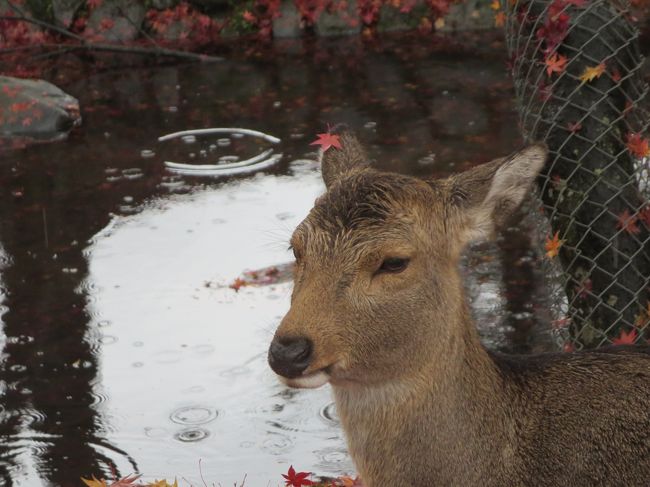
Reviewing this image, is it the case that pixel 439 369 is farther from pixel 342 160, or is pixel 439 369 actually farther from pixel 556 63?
pixel 556 63

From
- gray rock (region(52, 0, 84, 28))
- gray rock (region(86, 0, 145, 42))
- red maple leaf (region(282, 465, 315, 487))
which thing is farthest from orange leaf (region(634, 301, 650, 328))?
gray rock (region(52, 0, 84, 28))

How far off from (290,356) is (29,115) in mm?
8053

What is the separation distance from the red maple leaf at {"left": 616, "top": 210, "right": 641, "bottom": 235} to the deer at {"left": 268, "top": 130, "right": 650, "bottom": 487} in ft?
5.30

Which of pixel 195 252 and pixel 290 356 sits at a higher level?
pixel 290 356

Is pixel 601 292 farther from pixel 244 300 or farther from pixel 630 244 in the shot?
pixel 244 300

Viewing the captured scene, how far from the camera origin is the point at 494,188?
435 centimetres

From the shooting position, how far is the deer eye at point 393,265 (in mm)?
4181

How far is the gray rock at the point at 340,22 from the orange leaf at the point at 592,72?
26.5ft

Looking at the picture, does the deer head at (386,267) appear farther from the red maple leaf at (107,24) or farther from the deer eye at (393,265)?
the red maple leaf at (107,24)

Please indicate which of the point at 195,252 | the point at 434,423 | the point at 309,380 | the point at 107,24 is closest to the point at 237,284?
the point at 195,252

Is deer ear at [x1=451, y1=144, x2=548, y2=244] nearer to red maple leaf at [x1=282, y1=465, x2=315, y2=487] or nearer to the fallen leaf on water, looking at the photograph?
red maple leaf at [x1=282, y1=465, x2=315, y2=487]

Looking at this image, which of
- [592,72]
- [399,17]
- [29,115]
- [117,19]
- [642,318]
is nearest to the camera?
[592,72]

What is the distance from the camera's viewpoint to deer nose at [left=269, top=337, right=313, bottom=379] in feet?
12.7

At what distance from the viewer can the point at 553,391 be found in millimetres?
4434
